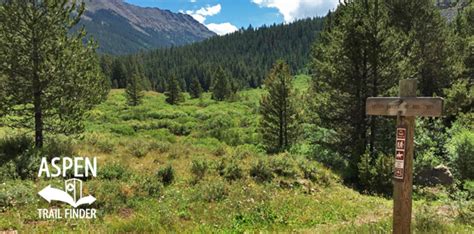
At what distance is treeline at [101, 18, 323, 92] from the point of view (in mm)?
115806

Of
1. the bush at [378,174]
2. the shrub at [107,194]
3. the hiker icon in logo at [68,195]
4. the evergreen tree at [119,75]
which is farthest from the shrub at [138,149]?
the evergreen tree at [119,75]

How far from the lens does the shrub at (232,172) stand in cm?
1437

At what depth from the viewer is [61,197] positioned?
35.0 ft

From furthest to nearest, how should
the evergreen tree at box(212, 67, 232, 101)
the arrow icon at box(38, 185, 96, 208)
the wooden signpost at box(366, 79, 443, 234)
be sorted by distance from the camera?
the evergreen tree at box(212, 67, 232, 101)
the arrow icon at box(38, 185, 96, 208)
the wooden signpost at box(366, 79, 443, 234)

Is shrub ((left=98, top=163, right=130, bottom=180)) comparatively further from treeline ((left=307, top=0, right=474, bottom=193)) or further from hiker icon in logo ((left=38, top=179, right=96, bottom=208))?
treeline ((left=307, top=0, right=474, bottom=193))

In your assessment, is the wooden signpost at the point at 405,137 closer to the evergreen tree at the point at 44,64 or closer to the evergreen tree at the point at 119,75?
the evergreen tree at the point at 44,64

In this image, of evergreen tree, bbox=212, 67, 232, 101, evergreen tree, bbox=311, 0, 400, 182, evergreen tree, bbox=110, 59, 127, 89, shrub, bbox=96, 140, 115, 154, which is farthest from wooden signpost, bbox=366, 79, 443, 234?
evergreen tree, bbox=110, 59, 127, 89

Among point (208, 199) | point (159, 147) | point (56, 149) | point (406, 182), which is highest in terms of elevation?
point (406, 182)

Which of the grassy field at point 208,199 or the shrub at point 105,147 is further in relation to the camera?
the shrub at point 105,147

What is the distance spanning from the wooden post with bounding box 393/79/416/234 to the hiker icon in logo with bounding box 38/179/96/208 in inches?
332

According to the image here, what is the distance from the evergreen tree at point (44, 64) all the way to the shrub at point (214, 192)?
7.11m

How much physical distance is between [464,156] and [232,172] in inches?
446

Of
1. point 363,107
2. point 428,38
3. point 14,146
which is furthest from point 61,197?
point 428,38

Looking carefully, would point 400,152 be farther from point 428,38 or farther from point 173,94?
point 173,94
